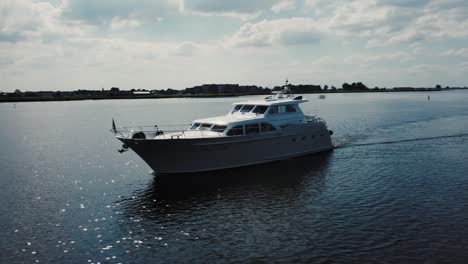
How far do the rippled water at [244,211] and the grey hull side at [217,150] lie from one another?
1.07 metres

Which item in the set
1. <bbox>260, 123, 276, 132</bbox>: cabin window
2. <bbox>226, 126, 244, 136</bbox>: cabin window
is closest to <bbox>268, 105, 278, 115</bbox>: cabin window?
<bbox>260, 123, 276, 132</bbox>: cabin window

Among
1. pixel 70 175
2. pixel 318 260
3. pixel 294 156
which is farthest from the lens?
pixel 294 156

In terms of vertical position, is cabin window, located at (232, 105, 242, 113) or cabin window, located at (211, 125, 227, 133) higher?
cabin window, located at (232, 105, 242, 113)

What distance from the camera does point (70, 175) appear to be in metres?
30.7

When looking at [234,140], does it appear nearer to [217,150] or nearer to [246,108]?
[217,150]

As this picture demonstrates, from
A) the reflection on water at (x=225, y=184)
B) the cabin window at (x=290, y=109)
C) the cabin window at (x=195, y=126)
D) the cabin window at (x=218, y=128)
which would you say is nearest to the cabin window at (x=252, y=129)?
the cabin window at (x=218, y=128)

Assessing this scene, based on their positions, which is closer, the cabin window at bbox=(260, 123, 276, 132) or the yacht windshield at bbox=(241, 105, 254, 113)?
the cabin window at bbox=(260, 123, 276, 132)

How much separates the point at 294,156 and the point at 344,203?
1319 centimetres

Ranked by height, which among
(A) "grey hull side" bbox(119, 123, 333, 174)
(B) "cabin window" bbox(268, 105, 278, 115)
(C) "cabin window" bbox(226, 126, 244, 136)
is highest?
(B) "cabin window" bbox(268, 105, 278, 115)

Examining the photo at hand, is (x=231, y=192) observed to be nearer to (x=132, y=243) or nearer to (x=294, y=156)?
(x=132, y=243)

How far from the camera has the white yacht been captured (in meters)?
27.5

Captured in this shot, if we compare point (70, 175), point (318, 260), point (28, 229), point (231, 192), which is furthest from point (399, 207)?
point (70, 175)

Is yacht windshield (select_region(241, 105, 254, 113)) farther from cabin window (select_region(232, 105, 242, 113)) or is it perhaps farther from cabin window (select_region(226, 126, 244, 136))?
cabin window (select_region(226, 126, 244, 136))

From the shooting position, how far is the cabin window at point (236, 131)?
29.6m
